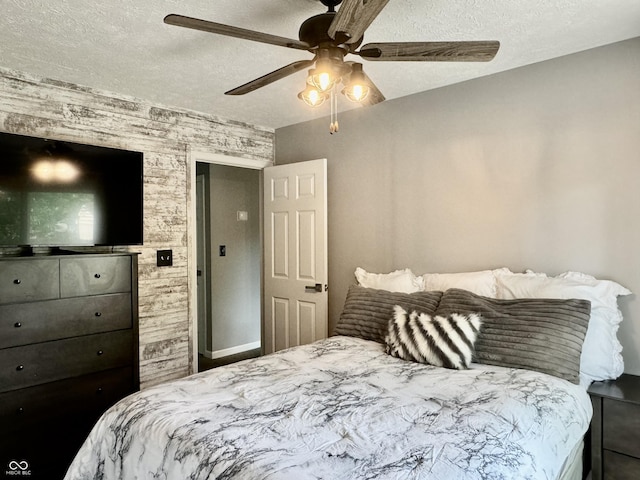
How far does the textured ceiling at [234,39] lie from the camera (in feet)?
6.21

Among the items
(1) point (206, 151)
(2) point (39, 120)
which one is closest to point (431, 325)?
(1) point (206, 151)

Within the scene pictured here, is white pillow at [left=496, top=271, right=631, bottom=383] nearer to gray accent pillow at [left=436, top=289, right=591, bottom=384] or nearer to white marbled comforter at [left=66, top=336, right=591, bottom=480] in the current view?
gray accent pillow at [left=436, top=289, right=591, bottom=384]

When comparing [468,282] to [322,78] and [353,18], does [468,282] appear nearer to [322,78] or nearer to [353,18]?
[322,78]

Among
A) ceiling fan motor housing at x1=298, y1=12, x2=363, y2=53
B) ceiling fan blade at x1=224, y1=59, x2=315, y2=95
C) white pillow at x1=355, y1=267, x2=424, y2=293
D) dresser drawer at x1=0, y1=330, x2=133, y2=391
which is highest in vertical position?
ceiling fan motor housing at x1=298, y1=12, x2=363, y2=53

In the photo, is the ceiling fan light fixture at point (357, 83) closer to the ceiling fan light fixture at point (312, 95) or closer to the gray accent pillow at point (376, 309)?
the ceiling fan light fixture at point (312, 95)

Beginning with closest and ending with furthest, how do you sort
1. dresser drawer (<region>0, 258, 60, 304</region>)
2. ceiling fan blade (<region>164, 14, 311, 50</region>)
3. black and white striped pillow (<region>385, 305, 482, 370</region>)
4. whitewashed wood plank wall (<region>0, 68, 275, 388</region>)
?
ceiling fan blade (<region>164, 14, 311, 50</region>), black and white striped pillow (<region>385, 305, 482, 370</region>), dresser drawer (<region>0, 258, 60, 304</region>), whitewashed wood plank wall (<region>0, 68, 275, 388</region>)

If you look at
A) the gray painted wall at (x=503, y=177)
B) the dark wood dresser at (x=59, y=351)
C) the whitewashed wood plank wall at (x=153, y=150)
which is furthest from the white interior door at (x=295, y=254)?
the dark wood dresser at (x=59, y=351)

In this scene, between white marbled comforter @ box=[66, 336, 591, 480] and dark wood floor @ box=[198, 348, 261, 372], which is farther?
dark wood floor @ box=[198, 348, 261, 372]

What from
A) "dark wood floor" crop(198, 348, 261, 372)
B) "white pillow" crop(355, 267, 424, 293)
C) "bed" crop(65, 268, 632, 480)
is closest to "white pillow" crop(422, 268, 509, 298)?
"white pillow" crop(355, 267, 424, 293)

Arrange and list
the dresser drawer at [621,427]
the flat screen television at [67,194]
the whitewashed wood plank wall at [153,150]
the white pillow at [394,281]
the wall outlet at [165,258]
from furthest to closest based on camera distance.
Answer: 1. the wall outlet at [165,258]
2. the white pillow at [394,281]
3. the whitewashed wood plank wall at [153,150]
4. the flat screen television at [67,194]
5. the dresser drawer at [621,427]

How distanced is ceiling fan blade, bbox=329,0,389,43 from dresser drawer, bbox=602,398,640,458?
6.60 feet

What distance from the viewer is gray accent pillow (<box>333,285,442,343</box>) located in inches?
103

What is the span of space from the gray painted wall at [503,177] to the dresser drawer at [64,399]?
170cm

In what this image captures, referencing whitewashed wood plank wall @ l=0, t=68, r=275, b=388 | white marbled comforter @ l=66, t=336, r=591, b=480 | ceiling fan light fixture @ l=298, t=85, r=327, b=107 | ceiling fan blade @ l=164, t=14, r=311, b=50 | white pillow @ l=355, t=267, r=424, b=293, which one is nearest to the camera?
white marbled comforter @ l=66, t=336, r=591, b=480
